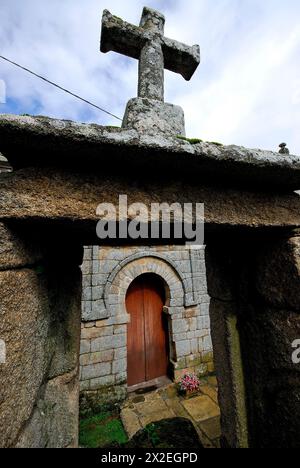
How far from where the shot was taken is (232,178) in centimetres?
106

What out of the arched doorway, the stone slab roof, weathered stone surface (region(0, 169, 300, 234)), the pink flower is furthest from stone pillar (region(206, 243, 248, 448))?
the arched doorway

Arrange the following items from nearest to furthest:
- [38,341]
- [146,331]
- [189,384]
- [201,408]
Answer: [38,341], [201,408], [189,384], [146,331]

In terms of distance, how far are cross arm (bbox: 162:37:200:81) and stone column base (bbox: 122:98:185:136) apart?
61cm

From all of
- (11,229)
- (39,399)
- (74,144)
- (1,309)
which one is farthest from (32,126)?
(39,399)

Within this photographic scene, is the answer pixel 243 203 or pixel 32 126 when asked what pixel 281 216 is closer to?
pixel 243 203

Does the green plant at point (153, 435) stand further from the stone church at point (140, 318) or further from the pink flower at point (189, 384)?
the pink flower at point (189, 384)

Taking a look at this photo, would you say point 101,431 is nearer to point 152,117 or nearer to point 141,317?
point 141,317

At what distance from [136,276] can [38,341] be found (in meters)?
4.28

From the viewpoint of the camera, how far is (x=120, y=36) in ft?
4.44

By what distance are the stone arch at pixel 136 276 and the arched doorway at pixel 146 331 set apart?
313 mm

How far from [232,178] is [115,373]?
4792 mm

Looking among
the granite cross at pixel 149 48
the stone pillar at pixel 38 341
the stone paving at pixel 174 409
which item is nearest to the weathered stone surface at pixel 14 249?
the stone pillar at pixel 38 341

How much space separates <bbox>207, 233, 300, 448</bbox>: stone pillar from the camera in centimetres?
112

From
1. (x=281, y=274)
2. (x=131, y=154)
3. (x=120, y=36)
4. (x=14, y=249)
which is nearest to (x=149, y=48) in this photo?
(x=120, y=36)
